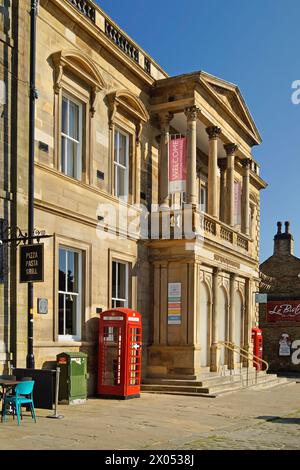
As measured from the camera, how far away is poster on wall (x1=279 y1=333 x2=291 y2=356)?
120 feet

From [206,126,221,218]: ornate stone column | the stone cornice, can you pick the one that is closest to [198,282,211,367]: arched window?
[206,126,221,218]: ornate stone column

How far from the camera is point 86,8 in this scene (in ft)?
60.1

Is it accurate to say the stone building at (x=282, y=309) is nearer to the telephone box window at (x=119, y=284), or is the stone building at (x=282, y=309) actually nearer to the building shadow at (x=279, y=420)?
the telephone box window at (x=119, y=284)

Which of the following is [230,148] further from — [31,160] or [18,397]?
[18,397]

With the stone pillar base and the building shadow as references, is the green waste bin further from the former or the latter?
the stone pillar base

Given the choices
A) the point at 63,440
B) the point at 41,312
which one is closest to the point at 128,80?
the point at 41,312

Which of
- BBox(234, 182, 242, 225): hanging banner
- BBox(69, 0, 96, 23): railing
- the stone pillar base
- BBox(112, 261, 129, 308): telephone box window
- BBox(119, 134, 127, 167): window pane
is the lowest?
the stone pillar base

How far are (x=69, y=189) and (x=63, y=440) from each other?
8024mm

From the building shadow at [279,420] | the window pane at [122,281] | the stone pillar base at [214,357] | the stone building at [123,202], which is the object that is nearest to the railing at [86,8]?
the stone building at [123,202]

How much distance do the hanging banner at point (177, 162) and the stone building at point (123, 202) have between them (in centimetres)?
21

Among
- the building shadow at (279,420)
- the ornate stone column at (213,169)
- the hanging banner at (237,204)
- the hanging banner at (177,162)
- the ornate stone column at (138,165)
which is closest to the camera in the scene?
the building shadow at (279,420)

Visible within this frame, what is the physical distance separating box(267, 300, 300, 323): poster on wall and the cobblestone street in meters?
19.8

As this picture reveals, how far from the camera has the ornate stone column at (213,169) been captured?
22.5m

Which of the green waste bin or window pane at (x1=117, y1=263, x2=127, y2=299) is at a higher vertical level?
window pane at (x1=117, y1=263, x2=127, y2=299)
